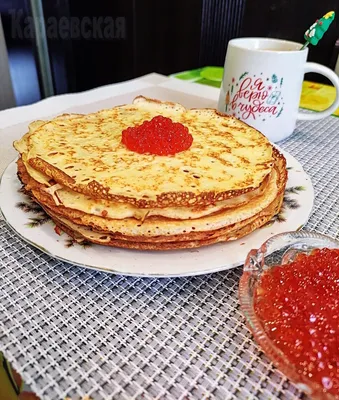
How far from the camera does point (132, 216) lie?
2.82 ft

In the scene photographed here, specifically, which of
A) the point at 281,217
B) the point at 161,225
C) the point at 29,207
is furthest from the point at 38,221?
the point at 281,217

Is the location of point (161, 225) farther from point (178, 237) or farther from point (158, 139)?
point (158, 139)

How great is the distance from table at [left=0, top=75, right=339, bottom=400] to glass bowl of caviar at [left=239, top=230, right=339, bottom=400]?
7 cm

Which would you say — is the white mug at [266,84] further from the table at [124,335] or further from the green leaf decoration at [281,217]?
the table at [124,335]

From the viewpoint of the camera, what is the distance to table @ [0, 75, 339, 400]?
65cm

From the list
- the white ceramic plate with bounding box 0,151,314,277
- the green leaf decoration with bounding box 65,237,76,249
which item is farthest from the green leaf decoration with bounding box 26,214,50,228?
the green leaf decoration with bounding box 65,237,76,249

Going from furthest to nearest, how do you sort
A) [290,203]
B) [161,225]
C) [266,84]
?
[266,84] < [290,203] < [161,225]

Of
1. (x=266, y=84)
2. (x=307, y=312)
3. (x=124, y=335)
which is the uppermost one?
(x=266, y=84)

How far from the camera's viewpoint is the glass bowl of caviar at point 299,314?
0.61m

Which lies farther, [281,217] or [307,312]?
[281,217]

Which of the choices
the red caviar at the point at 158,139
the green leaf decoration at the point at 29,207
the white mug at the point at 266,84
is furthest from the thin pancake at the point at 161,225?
the white mug at the point at 266,84

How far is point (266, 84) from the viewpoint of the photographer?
1.44 metres

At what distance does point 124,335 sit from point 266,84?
1.09m

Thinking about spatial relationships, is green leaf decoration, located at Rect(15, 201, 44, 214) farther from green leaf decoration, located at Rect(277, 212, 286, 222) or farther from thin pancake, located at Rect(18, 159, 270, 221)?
green leaf decoration, located at Rect(277, 212, 286, 222)
